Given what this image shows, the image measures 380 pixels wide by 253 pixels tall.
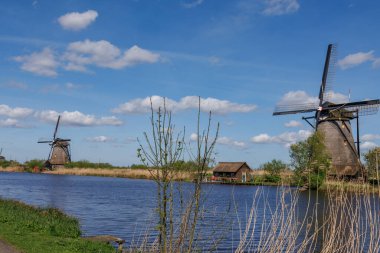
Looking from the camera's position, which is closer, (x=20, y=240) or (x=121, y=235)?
(x=20, y=240)

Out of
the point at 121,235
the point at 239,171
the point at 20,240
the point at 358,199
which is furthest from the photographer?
the point at 239,171

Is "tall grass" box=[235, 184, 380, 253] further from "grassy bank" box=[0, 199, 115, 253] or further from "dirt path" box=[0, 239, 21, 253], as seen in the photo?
"dirt path" box=[0, 239, 21, 253]

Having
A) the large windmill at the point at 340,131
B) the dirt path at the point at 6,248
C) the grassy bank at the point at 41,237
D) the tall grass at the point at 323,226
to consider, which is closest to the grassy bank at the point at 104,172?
the large windmill at the point at 340,131

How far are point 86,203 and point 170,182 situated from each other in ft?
81.3

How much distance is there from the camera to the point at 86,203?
29.9m

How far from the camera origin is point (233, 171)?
66312 mm

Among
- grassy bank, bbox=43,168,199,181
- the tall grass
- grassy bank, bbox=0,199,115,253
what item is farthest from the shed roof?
the tall grass

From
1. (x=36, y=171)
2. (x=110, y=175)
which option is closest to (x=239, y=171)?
(x=110, y=175)

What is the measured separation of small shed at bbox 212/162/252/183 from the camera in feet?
219

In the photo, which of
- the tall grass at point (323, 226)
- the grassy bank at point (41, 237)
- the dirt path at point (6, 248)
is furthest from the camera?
the grassy bank at point (41, 237)

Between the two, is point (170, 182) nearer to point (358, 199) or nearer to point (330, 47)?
point (358, 199)

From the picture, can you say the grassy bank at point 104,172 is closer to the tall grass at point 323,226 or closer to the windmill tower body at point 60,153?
the windmill tower body at point 60,153

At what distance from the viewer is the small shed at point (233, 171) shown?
66.7 meters

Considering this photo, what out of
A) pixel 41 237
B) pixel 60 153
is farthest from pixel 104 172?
pixel 41 237
